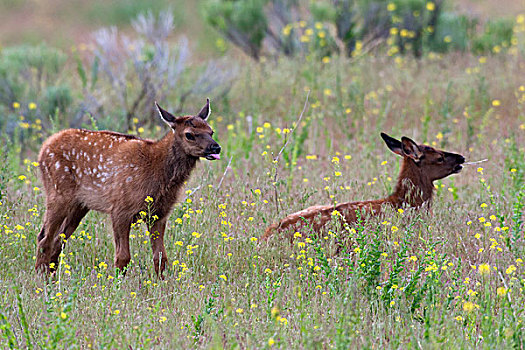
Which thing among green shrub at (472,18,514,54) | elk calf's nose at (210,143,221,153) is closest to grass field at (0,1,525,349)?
elk calf's nose at (210,143,221,153)

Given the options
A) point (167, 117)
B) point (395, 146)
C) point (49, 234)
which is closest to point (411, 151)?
point (395, 146)

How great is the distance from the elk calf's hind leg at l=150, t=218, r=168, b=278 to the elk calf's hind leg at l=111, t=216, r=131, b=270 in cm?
25

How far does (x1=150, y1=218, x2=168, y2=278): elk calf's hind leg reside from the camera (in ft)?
24.0

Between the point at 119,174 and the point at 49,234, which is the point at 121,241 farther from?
the point at 49,234

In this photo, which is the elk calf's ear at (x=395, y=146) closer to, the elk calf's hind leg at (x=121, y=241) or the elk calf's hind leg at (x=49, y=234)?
the elk calf's hind leg at (x=121, y=241)

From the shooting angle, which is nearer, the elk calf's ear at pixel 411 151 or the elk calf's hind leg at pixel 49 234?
the elk calf's hind leg at pixel 49 234

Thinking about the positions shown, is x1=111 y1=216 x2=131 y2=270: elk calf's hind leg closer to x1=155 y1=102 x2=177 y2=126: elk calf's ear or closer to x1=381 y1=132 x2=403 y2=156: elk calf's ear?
x1=155 y1=102 x2=177 y2=126: elk calf's ear

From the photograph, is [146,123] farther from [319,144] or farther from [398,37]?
[398,37]

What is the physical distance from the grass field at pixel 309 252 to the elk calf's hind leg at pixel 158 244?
89 millimetres

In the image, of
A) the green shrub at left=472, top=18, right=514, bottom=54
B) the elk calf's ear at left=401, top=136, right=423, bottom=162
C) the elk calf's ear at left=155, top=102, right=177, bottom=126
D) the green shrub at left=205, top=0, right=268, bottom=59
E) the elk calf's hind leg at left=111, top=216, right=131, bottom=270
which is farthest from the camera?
the green shrub at left=472, top=18, right=514, bottom=54

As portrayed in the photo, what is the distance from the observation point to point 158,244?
24.2 feet

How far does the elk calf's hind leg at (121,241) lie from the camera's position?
23.4ft

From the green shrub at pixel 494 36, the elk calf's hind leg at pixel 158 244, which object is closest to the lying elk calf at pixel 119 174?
the elk calf's hind leg at pixel 158 244

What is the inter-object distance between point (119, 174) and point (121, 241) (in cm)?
66
